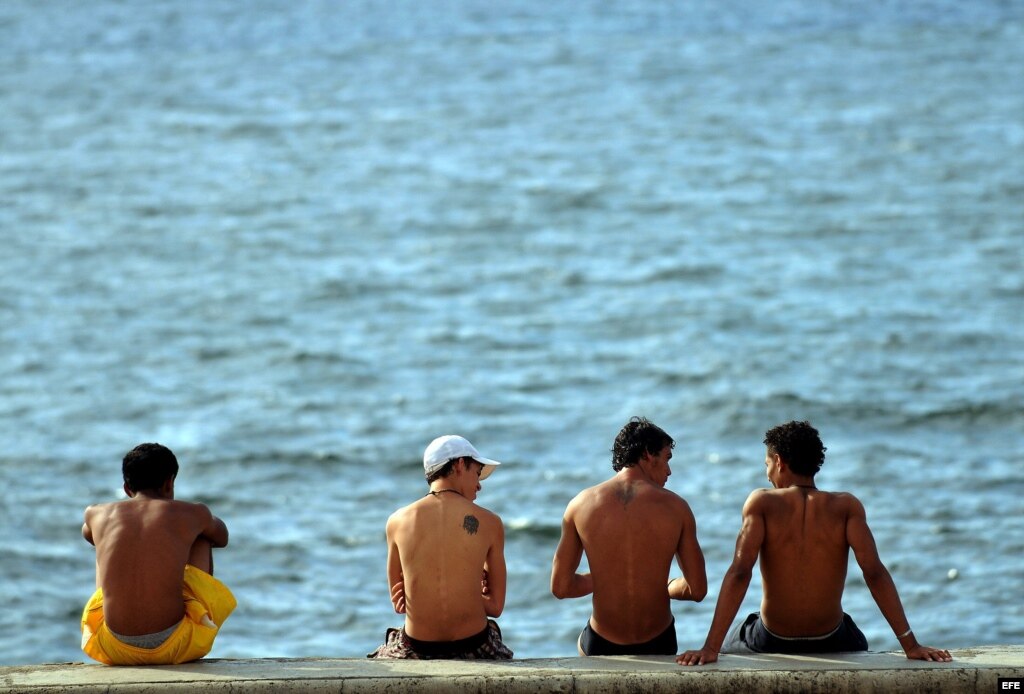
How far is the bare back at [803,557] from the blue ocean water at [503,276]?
5.74m

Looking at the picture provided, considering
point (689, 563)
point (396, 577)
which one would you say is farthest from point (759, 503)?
point (396, 577)

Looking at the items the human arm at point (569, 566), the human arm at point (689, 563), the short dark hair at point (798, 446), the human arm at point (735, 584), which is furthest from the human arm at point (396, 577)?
the short dark hair at point (798, 446)

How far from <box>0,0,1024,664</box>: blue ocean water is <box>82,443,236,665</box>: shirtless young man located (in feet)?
20.9

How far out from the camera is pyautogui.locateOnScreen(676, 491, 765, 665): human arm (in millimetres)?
6441

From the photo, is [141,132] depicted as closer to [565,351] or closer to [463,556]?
[565,351]

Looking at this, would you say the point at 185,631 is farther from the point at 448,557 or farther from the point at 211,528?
the point at 448,557

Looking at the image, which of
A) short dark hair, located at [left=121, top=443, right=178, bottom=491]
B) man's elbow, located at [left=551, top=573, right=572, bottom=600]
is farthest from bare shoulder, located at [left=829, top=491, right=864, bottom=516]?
short dark hair, located at [left=121, top=443, right=178, bottom=491]

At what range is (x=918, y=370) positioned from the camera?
20609 mm

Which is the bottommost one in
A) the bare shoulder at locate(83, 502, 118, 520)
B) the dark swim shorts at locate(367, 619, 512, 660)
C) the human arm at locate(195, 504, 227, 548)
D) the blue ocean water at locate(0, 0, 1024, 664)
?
the dark swim shorts at locate(367, 619, 512, 660)

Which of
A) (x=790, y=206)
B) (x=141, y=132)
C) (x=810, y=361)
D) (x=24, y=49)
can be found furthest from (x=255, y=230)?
(x=24, y=49)

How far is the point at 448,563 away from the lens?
7.06 m

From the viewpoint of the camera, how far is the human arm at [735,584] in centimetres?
644

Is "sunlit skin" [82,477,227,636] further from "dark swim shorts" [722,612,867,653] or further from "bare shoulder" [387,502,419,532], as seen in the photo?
"dark swim shorts" [722,612,867,653]

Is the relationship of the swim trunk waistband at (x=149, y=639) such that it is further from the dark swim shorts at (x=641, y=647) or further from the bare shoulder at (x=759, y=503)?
the bare shoulder at (x=759, y=503)
